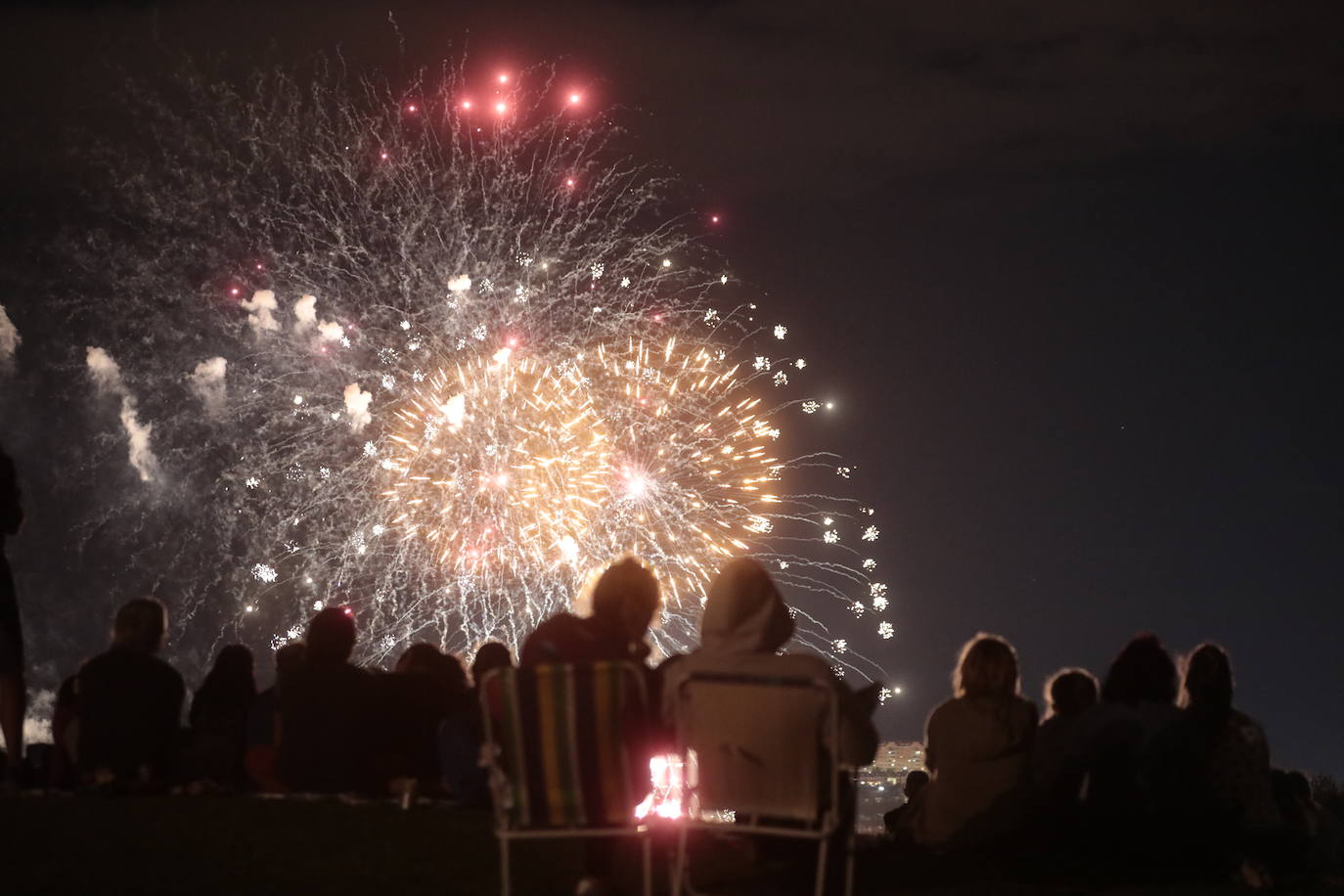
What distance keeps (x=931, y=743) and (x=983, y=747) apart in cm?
28

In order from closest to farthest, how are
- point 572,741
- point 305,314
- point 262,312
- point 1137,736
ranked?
point 572,741 → point 1137,736 → point 305,314 → point 262,312

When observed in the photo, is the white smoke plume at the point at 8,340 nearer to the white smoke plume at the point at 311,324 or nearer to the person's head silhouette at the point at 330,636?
the white smoke plume at the point at 311,324

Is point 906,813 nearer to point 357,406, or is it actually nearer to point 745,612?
point 745,612

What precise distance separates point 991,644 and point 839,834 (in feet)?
5.57

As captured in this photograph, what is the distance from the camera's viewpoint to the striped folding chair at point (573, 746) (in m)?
6.12

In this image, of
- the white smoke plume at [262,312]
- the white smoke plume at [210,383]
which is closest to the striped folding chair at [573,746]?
the white smoke plume at [262,312]

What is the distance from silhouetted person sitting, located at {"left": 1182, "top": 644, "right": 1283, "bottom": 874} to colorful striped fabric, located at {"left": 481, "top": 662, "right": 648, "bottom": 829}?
130 inches

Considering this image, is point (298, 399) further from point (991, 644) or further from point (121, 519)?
point (121, 519)

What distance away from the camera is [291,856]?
7.21m

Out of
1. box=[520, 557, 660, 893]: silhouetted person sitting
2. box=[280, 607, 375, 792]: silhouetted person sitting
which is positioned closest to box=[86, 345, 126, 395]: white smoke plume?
box=[280, 607, 375, 792]: silhouetted person sitting

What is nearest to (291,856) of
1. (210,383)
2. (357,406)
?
(357,406)

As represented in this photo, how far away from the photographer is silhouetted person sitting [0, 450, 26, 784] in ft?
27.3

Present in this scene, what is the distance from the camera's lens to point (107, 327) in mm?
50094

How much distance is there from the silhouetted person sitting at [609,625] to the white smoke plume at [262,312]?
1777 centimetres
